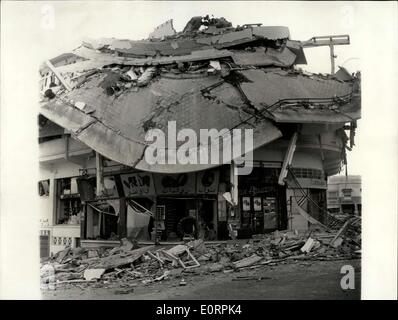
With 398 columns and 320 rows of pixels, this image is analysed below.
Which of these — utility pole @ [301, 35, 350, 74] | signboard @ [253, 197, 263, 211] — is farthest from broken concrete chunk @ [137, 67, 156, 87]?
signboard @ [253, 197, 263, 211]

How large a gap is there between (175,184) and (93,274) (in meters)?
2.15

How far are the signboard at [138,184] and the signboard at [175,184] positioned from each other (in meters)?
0.15

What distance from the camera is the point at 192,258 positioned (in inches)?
308

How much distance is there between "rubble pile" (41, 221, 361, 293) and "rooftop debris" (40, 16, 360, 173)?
1507mm

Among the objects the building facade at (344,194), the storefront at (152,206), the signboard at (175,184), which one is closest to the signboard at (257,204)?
the storefront at (152,206)

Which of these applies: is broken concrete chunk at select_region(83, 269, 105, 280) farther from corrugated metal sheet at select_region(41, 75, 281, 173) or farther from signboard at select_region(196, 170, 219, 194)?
signboard at select_region(196, 170, 219, 194)

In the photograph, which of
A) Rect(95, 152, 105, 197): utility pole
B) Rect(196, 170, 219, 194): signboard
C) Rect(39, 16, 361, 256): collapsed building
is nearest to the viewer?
Rect(39, 16, 361, 256): collapsed building

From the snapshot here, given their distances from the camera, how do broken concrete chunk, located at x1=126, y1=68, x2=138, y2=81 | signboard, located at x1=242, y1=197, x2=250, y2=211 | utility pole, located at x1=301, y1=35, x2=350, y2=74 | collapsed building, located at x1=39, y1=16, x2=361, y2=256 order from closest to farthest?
utility pole, located at x1=301, y1=35, x2=350, y2=74 → collapsed building, located at x1=39, y1=16, x2=361, y2=256 → signboard, located at x1=242, y1=197, x2=250, y2=211 → broken concrete chunk, located at x1=126, y1=68, x2=138, y2=81

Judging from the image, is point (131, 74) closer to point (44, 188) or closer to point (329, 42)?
point (44, 188)

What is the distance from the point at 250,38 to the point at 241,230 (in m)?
3.49

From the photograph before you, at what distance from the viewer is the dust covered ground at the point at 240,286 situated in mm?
6941

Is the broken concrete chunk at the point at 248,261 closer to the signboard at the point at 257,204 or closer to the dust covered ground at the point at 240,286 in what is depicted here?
the dust covered ground at the point at 240,286

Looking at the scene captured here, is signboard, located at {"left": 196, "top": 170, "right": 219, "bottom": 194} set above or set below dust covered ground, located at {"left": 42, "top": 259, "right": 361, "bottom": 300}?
above

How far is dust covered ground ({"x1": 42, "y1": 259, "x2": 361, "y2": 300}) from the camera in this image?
22.8 feet
